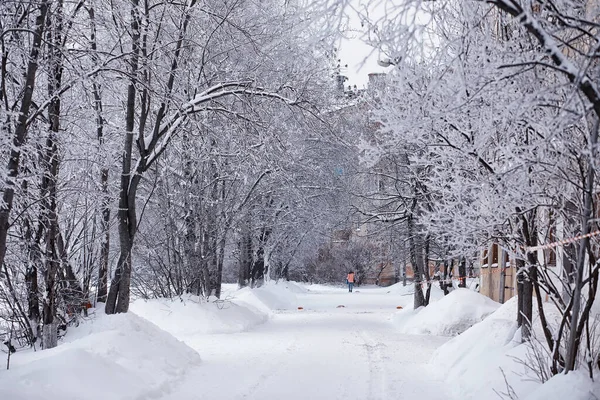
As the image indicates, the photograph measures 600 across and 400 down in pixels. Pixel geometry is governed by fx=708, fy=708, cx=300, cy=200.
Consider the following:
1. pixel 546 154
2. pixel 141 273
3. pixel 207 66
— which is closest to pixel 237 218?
pixel 141 273

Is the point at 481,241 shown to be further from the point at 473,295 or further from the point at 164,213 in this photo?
the point at 164,213

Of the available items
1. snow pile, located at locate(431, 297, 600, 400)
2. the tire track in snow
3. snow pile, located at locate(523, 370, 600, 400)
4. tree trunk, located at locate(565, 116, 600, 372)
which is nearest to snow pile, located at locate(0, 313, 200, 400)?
the tire track in snow

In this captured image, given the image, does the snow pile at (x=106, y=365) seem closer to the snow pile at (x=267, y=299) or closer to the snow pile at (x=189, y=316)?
the snow pile at (x=189, y=316)

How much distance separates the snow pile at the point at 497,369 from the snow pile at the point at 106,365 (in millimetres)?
4004

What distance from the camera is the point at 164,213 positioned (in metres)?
19.5

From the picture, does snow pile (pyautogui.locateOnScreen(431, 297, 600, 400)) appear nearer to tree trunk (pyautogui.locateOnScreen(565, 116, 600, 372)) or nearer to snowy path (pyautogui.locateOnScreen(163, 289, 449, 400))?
tree trunk (pyautogui.locateOnScreen(565, 116, 600, 372))

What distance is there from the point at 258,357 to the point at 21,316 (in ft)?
13.5

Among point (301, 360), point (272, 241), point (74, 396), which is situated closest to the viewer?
point (74, 396)

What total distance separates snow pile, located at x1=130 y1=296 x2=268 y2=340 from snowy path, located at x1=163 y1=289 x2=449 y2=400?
0.76 meters

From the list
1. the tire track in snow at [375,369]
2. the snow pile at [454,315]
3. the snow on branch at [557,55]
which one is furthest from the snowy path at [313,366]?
the snow on branch at [557,55]

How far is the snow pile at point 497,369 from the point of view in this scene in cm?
674

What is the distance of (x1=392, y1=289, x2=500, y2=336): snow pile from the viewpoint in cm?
1802

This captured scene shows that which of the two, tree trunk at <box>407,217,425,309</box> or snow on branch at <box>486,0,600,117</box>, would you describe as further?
tree trunk at <box>407,217,425,309</box>

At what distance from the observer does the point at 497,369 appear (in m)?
9.02
